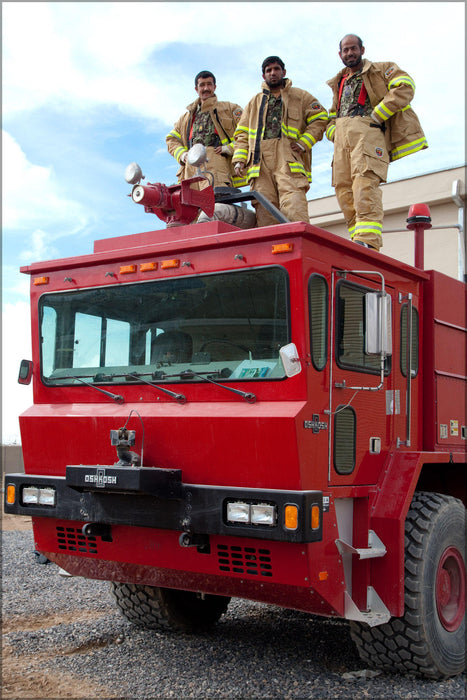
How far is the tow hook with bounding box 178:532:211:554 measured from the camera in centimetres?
415

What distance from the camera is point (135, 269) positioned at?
15.6ft

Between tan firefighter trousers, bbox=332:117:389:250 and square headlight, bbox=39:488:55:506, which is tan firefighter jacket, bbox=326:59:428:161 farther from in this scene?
square headlight, bbox=39:488:55:506

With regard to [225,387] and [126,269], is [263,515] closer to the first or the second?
[225,387]

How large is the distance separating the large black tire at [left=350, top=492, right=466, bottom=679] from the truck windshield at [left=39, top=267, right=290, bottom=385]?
153 cm

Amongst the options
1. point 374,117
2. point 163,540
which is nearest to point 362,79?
point 374,117

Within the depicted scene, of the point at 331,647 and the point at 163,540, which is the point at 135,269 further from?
the point at 331,647

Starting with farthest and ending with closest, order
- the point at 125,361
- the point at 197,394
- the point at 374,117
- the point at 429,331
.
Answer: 1. the point at 374,117
2. the point at 429,331
3. the point at 125,361
4. the point at 197,394

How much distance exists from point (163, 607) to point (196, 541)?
1628mm

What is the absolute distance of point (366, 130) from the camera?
593 centimetres

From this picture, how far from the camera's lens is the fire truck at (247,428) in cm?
405

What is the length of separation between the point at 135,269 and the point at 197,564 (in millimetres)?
1919

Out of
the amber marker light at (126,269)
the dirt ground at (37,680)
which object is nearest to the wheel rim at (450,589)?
the dirt ground at (37,680)

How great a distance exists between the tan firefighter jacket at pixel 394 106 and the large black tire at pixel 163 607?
403 centimetres

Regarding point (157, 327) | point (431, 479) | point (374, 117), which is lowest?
point (431, 479)
